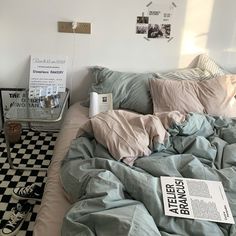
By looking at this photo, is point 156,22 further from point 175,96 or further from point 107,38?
point 175,96

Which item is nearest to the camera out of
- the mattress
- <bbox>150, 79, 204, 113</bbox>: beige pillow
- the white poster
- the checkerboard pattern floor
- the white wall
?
the mattress

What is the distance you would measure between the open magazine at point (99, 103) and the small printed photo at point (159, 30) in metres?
0.58

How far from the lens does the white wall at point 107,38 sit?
2.28 meters

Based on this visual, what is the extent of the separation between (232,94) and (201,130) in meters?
0.55

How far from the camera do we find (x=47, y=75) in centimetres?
247

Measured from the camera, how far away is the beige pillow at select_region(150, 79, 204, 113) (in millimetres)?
2115

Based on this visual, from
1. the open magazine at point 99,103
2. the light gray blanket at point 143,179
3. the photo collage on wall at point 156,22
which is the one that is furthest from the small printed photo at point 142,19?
the light gray blanket at point 143,179

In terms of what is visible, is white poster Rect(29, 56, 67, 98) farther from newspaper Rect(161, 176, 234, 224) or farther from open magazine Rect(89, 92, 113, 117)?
newspaper Rect(161, 176, 234, 224)

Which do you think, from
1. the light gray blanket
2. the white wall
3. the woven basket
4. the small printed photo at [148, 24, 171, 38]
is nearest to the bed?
the light gray blanket

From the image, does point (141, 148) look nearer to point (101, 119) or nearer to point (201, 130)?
point (101, 119)

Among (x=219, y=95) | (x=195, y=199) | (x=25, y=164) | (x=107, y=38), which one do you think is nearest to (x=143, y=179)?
(x=195, y=199)

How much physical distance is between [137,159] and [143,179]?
0.25 m

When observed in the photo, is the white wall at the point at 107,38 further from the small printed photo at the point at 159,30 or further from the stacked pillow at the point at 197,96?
the stacked pillow at the point at 197,96

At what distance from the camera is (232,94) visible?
219 centimetres
